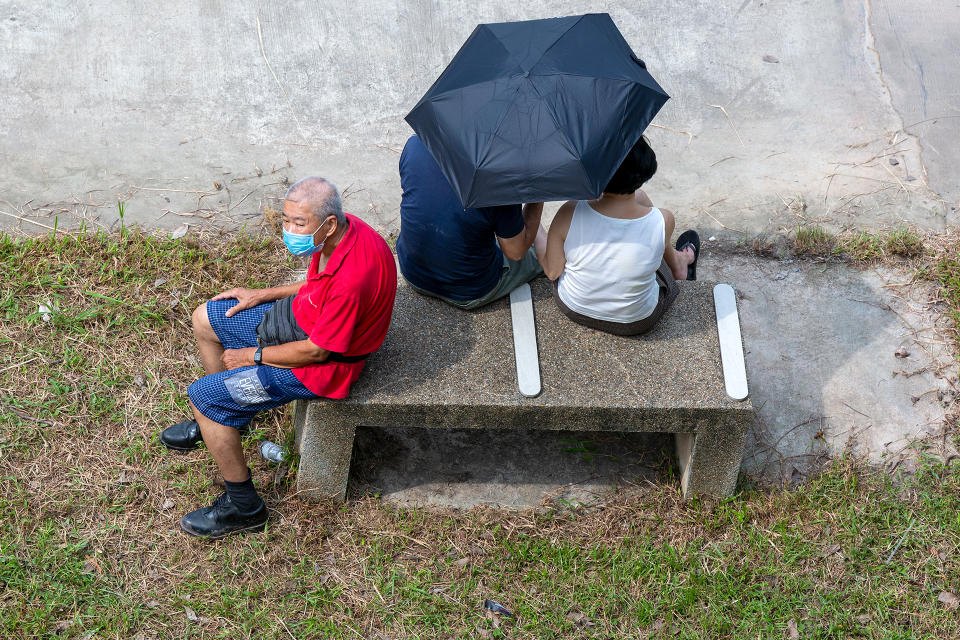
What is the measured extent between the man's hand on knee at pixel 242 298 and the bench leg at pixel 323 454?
52cm

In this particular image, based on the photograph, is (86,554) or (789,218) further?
(789,218)

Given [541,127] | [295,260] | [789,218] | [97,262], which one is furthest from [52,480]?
[789,218]

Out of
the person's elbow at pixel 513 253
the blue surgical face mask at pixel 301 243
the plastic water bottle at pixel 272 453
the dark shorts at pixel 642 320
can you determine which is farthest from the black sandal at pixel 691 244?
the plastic water bottle at pixel 272 453

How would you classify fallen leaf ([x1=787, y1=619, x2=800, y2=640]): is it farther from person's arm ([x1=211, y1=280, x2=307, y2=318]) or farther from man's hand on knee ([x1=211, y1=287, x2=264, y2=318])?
man's hand on knee ([x1=211, y1=287, x2=264, y2=318])

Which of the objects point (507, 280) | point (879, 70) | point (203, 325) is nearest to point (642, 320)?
point (507, 280)

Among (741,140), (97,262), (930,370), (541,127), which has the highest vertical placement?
(541,127)

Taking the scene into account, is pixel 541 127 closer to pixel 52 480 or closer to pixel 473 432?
pixel 473 432

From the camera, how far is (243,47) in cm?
630

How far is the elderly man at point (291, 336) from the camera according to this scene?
3.51m

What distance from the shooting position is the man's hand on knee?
4.07 metres

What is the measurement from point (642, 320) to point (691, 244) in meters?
1.00

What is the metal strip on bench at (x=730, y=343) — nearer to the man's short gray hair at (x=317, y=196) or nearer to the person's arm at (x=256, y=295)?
the man's short gray hair at (x=317, y=196)

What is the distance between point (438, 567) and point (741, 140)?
3.49 metres

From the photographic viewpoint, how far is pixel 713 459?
159 inches
